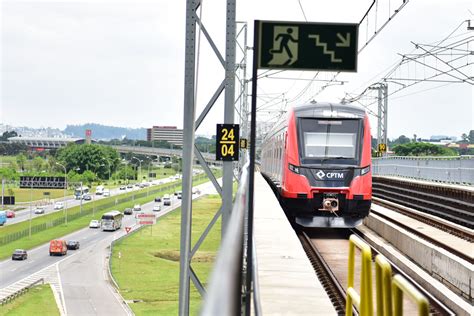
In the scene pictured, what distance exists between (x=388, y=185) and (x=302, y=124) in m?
19.2

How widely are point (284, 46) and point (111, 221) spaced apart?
91.5 m

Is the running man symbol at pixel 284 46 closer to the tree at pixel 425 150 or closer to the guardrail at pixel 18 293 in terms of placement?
the guardrail at pixel 18 293

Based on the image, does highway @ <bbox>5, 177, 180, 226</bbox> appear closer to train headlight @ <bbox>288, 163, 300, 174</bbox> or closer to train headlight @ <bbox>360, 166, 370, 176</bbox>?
train headlight @ <bbox>288, 163, 300, 174</bbox>

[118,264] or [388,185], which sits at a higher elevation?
[388,185]

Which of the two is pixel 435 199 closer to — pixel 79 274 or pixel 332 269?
pixel 332 269

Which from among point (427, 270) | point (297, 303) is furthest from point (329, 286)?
point (297, 303)

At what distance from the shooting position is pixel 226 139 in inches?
461

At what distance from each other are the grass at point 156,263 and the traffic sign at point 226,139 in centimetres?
2599

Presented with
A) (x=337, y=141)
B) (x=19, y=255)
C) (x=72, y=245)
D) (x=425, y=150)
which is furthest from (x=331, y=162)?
(x=72, y=245)

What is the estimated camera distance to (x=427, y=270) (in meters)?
12.3

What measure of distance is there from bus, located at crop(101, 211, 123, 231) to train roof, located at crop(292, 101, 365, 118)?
7937cm

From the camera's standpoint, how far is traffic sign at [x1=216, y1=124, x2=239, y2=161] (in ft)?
38.1

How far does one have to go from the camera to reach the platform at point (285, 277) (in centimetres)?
754

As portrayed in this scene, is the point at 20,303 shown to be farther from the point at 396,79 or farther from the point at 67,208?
the point at 67,208
